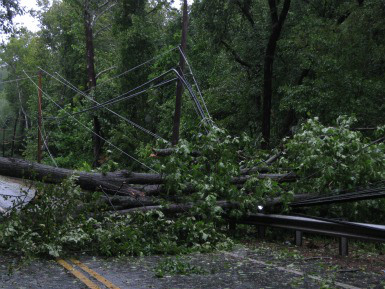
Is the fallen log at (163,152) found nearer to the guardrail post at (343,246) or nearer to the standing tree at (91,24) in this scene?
the guardrail post at (343,246)

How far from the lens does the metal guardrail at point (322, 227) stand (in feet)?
23.7

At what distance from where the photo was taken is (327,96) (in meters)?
18.6

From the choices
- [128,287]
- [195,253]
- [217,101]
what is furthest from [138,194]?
[217,101]

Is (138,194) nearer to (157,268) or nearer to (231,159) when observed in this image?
(231,159)

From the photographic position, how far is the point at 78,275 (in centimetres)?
707

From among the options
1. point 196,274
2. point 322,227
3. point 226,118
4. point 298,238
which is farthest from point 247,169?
point 226,118

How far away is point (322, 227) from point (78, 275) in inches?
152

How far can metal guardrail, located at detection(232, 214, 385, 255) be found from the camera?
284 inches

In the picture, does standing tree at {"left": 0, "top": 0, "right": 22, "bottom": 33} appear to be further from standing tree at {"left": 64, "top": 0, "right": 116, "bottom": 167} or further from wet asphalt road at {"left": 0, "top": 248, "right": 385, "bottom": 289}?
wet asphalt road at {"left": 0, "top": 248, "right": 385, "bottom": 289}

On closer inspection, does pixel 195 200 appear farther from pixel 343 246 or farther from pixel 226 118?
pixel 226 118

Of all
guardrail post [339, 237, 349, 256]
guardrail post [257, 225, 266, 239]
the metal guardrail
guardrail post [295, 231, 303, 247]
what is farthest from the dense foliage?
guardrail post [339, 237, 349, 256]

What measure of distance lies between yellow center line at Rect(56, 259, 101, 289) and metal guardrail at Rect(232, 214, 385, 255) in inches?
145

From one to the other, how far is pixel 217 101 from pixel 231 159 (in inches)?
584

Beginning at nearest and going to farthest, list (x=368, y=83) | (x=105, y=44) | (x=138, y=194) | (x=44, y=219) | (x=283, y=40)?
(x=44, y=219)
(x=138, y=194)
(x=368, y=83)
(x=283, y=40)
(x=105, y=44)
